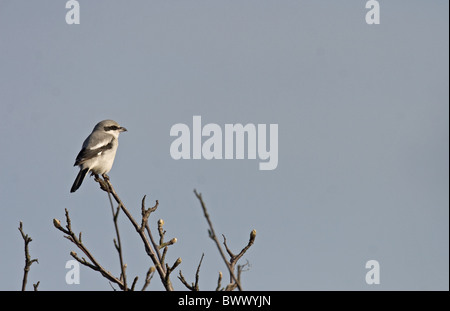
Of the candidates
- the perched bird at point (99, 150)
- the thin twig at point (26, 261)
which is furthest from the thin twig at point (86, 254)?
the perched bird at point (99, 150)

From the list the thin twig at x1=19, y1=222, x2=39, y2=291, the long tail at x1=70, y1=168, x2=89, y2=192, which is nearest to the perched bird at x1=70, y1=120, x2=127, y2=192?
the long tail at x1=70, y1=168, x2=89, y2=192

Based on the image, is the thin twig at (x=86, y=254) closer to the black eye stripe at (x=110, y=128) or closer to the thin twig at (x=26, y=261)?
the thin twig at (x=26, y=261)

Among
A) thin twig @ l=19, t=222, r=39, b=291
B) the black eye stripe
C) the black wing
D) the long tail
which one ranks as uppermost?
the black eye stripe

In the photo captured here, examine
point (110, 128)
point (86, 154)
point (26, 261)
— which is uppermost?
point (110, 128)

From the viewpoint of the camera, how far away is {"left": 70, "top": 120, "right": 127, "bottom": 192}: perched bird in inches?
347

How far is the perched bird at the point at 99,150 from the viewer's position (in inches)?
347

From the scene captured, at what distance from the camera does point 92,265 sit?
4613 mm

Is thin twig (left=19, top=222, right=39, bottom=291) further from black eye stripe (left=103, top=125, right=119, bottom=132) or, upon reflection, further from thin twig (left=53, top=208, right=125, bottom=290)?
black eye stripe (left=103, top=125, right=119, bottom=132)

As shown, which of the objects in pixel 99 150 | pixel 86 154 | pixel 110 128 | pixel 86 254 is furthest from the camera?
pixel 110 128

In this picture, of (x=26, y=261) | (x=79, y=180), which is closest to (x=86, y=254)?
(x=26, y=261)

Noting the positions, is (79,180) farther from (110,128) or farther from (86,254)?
(86,254)

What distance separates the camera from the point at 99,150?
906 cm

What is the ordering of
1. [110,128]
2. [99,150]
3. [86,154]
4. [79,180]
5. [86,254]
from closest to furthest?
1. [86,254]
2. [79,180]
3. [86,154]
4. [99,150]
5. [110,128]

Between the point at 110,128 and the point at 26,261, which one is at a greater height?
the point at 110,128
